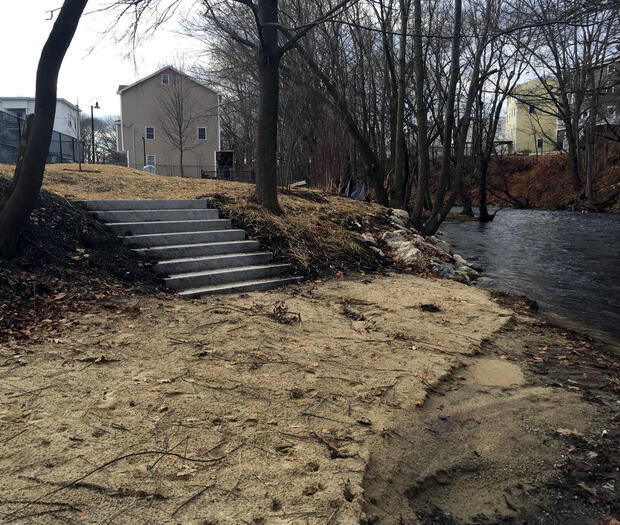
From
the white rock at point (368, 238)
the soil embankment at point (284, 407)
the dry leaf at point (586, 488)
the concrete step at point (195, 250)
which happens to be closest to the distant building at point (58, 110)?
the white rock at point (368, 238)

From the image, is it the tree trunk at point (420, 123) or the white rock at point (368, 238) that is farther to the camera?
the tree trunk at point (420, 123)

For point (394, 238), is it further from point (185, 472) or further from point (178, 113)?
point (178, 113)

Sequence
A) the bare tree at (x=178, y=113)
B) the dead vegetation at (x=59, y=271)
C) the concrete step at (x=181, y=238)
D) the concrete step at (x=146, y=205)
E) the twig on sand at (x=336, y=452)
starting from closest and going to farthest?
the twig on sand at (x=336, y=452)
the dead vegetation at (x=59, y=271)
the concrete step at (x=181, y=238)
the concrete step at (x=146, y=205)
the bare tree at (x=178, y=113)

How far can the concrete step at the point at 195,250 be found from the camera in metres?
6.96

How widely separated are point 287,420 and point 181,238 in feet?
15.6

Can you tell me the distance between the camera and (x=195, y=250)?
7336 mm

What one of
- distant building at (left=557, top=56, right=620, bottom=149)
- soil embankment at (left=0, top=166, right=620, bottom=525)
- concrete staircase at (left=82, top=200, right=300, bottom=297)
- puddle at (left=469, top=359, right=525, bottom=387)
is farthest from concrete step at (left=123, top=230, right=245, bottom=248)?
distant building at (left=557, top=56, right=620, bottom=149)

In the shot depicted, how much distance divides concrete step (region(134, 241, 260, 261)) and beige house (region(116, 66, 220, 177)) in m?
28.6

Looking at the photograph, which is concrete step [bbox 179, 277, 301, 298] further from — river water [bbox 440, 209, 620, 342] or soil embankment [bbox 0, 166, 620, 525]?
river water [bbox 440, 209, 620, 342]

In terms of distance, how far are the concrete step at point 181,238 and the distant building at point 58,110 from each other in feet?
111

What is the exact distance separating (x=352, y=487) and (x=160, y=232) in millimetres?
5845

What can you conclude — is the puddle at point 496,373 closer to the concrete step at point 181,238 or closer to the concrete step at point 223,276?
the concrete step at point 223,276

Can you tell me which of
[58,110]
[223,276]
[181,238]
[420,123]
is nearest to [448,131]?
[420,123]

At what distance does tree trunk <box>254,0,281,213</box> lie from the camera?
8930 mm
